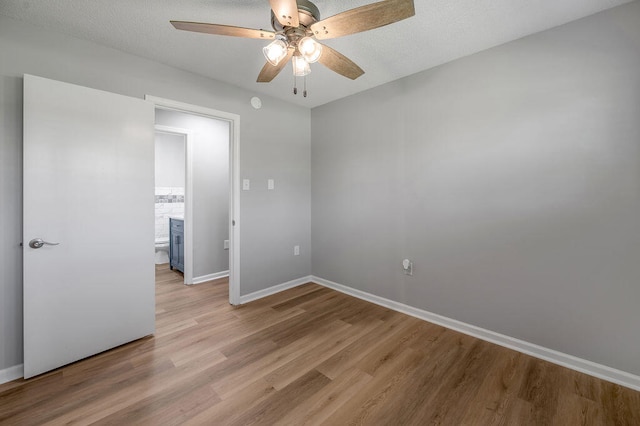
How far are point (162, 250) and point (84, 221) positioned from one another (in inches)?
130

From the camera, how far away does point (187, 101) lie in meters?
2.58

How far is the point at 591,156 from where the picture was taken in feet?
5.91

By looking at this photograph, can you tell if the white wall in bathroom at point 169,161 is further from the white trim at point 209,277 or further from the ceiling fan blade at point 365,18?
the ceiling fan blade at point 365,18

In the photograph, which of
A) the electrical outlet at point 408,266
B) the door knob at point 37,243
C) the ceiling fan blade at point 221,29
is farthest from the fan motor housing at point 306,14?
the electrical outlet at point 408,266

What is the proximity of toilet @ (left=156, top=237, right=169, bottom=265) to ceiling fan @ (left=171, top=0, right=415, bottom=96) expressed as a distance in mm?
4261

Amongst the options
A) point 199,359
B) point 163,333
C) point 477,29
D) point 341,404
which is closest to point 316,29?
point 477,29

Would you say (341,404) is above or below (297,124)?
below

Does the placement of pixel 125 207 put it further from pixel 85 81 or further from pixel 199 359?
pixel 199 359

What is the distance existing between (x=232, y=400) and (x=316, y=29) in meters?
2.18

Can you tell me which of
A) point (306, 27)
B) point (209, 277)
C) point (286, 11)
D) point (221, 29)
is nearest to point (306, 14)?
point (306, 27)

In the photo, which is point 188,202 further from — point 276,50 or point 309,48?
point 309,48

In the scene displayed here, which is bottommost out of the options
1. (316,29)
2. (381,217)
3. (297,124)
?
(381,217)

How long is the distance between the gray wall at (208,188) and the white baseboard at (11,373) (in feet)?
6.30

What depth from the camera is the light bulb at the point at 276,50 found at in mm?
1492
